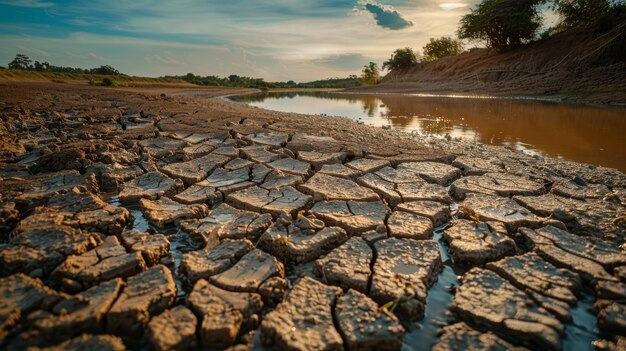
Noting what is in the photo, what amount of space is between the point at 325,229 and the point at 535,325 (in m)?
1.18

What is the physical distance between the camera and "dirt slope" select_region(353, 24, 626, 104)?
46.9 feet

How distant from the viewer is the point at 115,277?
1.64 meters

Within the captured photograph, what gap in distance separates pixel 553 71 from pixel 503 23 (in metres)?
8.61

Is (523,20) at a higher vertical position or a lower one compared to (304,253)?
higher

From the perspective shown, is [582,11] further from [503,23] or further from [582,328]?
[582,328]

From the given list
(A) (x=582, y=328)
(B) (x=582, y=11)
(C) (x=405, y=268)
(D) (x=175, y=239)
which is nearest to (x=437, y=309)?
(C) (x=405, y=268)

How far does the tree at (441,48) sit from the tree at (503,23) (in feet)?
51.2

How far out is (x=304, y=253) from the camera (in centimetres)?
191

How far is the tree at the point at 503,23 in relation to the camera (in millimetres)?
23625

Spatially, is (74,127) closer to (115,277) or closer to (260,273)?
(115,277)

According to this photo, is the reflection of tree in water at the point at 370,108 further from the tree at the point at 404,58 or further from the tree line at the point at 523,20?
the tree at the point at 404,58

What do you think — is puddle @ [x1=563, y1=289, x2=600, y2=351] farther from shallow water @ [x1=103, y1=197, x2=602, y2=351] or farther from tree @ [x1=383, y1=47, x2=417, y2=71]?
tree @ [x1=383, y1=47, x2=417, y2=71]

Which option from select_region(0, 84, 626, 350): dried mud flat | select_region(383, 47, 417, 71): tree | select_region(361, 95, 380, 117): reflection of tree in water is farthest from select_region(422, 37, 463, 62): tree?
select_region(0, 84, 626, 350): dried mud flat

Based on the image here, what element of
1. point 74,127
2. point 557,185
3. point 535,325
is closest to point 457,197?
point 557,185
